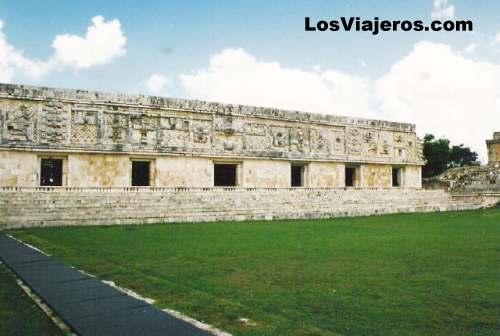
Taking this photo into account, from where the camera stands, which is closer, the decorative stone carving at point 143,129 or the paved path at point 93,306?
the paved path at point 93,306

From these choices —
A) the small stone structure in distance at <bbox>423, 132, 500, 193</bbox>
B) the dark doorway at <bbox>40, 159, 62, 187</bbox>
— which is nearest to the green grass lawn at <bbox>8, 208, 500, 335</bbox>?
the dark doorway at <bbox>40, 159, 62, 187</bbox>

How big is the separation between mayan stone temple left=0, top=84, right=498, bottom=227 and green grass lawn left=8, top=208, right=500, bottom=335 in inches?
225

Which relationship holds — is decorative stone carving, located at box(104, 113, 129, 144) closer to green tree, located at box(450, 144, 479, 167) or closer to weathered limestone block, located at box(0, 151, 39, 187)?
weathered limestone block, located at box(0, 151, 39, 187)

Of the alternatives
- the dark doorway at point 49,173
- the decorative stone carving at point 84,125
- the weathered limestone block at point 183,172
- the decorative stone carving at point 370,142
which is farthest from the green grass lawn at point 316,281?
the decorative stone carving at point 370,142

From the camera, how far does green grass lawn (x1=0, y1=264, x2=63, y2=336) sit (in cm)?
296

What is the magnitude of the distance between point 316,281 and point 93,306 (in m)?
2.35

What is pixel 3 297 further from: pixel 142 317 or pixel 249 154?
pixel 249 154

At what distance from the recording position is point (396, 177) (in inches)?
1043

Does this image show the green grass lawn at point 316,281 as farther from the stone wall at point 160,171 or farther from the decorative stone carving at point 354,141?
the decorative stone carving at point 354,141

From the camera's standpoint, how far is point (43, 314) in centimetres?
334

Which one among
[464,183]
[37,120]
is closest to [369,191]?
[464,183]

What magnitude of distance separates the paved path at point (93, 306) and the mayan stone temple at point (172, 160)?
891cm

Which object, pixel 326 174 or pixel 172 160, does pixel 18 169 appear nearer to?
pixel 172 160

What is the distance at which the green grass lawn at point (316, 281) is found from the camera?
3254mm
